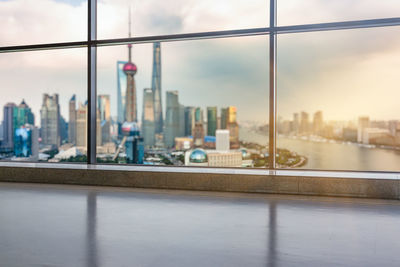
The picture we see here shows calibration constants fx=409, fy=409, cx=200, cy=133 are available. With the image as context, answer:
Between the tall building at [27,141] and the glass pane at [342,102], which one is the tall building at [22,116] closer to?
the tall building at [27,141]

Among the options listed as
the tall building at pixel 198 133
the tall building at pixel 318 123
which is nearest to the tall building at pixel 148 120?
the tall building at pixel 198 133

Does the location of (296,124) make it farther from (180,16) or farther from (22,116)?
(22,116)

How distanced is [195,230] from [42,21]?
5934 mm

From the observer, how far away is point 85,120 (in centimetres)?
721

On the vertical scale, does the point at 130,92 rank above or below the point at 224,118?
above

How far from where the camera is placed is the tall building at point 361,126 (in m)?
6.28

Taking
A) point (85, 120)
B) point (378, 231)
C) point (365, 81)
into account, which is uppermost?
point (365, 81)

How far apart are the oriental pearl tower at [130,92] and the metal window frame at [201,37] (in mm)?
2061

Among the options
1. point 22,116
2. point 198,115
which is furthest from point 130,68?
point 22,116

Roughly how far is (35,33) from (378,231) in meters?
6.80

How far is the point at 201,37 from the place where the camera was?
6340 millimetres

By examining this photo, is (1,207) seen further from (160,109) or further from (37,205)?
(160,109)

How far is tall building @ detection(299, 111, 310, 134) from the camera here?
6.70 m

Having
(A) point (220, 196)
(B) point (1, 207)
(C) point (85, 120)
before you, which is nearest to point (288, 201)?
(A) point (220, 196)
